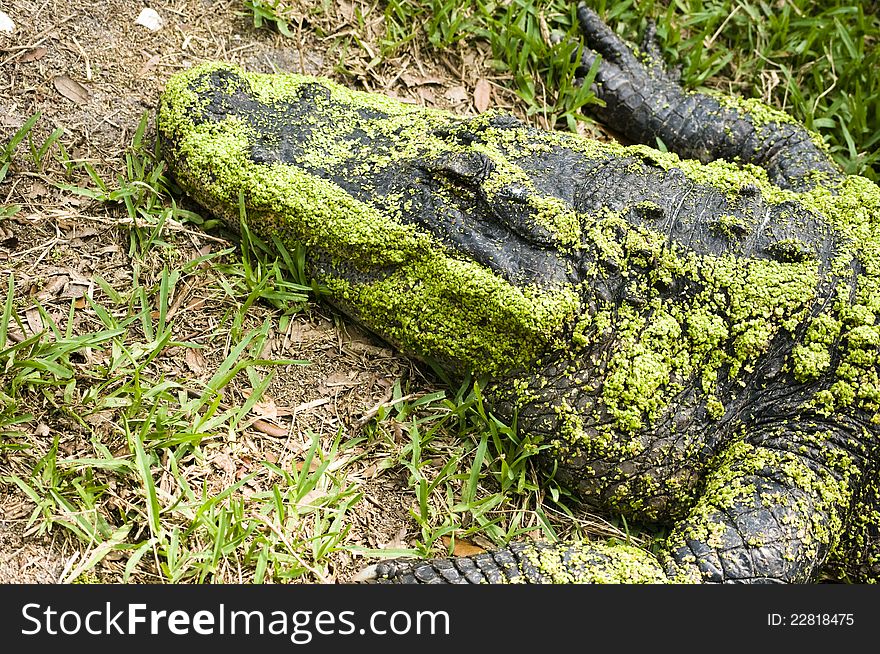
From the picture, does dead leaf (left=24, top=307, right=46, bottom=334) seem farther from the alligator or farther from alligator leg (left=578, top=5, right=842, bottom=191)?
alligator leg (left=578, top=5, right=842, bottom=191)

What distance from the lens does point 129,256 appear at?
312cm

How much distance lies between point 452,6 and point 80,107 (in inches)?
67.3

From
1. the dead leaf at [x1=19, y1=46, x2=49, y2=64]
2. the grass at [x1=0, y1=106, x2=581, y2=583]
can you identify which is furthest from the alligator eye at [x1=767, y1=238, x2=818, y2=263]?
the dead leaf at [x1=19, y1=46, x2=49, y2=64]

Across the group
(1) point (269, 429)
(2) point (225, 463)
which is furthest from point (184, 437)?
(1) point (269, 429)

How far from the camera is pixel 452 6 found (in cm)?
391

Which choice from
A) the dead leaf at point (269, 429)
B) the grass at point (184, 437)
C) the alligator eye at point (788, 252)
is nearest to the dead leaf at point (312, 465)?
the grass at point (184, 437)

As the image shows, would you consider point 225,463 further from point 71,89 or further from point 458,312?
point 71,89

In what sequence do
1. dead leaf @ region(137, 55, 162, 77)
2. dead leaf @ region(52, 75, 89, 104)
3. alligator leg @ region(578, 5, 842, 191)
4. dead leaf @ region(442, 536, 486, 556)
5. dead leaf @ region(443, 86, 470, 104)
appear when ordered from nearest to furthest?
dead leaf @ region(442, 536, 486, 556)
dead leaf @ region(52, 75, 89, 104)
dead leaf @ region(137, 55, 162, 77)
alligator leg @ region(578, 5, 842, 191)
dead leaf @ region(443, 86, 470, 104)

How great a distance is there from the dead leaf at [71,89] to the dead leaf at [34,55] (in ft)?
0.36

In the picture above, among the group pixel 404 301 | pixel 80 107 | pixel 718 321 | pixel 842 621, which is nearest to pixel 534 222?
pixel 404 301

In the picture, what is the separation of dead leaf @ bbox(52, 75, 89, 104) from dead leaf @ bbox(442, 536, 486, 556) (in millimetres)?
2232

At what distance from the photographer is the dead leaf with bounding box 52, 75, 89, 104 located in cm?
334

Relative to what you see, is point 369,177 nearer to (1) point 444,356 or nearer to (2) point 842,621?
(1) point 444,356

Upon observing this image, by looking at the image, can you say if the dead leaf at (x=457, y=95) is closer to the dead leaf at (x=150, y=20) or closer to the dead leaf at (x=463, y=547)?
the dead leaf at (x=150, y=20)
